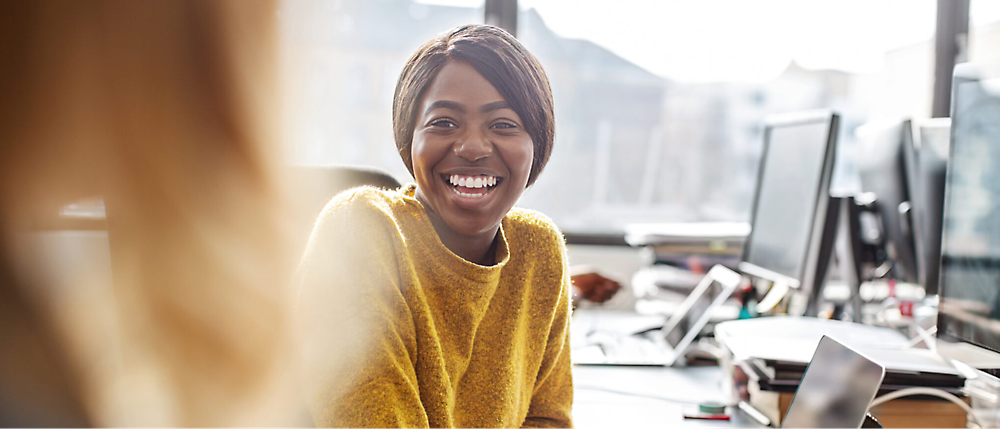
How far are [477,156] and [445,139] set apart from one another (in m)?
0.04

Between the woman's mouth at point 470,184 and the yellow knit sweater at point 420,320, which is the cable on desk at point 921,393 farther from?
the woman's mouth at point 470,184

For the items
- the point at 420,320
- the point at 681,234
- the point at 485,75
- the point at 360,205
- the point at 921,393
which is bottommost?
the point at 921,393

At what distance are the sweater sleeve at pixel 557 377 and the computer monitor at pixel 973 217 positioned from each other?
1.84 feet

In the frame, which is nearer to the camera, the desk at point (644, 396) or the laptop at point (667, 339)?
the desk at point (644, 396)

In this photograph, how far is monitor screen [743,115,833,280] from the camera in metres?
1.33

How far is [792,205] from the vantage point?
1441 mm

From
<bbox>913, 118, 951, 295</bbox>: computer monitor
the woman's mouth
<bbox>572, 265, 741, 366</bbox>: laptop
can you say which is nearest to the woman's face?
the woman's mouth

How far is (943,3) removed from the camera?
2557 millimetres

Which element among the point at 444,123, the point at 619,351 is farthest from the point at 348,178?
the point at 619,351

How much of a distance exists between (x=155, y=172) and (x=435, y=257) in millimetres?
340

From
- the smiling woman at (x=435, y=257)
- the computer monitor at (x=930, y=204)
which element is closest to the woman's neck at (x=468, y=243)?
the smiling woman at (x=435, y=257)

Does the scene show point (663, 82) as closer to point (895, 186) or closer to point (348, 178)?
point (895, 186)

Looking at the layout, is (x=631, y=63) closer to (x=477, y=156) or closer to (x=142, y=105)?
(x=477, y=156)

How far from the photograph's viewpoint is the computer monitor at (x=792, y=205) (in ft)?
4.31
